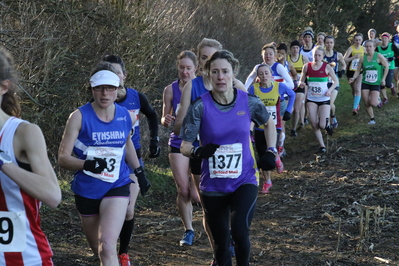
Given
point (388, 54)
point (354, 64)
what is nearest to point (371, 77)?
point (354, 64)

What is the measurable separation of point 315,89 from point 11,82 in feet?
33.5

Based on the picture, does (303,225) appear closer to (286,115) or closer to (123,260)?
(123,260)

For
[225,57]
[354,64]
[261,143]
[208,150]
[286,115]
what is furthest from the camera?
[354,64]

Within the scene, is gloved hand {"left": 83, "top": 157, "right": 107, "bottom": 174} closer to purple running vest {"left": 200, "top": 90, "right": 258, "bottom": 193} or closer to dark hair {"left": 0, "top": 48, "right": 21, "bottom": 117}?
purple running vest {"left": 200, "top": 90, "right": 258, "bottom": 193}

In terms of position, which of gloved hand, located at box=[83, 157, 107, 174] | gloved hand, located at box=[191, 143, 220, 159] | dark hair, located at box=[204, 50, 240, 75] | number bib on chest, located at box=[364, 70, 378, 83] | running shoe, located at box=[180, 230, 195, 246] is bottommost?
running shoe, located at box=[180, 230, 195, 246]

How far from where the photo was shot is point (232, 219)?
4.75 m

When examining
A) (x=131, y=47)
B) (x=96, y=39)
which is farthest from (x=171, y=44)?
(x=96, y=39)

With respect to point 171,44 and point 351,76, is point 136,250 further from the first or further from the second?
point 351,76

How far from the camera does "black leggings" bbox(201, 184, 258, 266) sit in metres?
4.71

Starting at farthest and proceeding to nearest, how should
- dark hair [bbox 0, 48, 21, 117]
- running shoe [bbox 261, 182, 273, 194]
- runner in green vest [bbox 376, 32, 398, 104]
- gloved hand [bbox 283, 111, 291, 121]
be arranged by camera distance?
runner in green vest [bbox 376, 32, 398, 104] < gloved hand [bbox 283, 111, 291, 121] < running shoe [bbox 261, 182, 273, 194] < dark hair [bbox 0, 48, 21, 117]

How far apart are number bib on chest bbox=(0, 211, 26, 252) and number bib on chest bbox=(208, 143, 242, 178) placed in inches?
86.8

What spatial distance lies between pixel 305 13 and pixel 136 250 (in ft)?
60.5

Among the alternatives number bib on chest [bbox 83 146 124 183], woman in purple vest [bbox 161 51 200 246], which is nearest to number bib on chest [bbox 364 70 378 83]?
woman in purple vest [bbox 161 51 200 246]

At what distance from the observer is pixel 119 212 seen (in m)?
4.73
